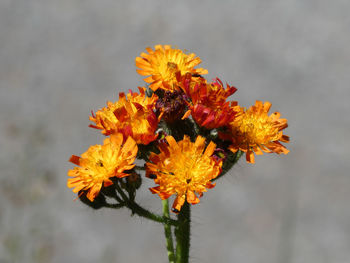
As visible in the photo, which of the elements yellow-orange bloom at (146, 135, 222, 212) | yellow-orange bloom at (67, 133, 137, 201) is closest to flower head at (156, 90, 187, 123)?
yellow-orange bloom at (146, 135, 222, 212)

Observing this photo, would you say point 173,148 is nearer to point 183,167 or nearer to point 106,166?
point 183,167

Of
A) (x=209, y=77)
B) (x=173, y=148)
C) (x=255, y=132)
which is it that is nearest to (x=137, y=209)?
(x=173, y=148)

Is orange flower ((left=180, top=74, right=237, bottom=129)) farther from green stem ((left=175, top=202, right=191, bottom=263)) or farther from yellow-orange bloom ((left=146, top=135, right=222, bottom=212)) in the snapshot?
green stem ((left=175, top=202, right=191, bottom=263))

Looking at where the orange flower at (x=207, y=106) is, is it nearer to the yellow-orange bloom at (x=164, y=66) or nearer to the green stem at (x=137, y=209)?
the yellow-orange bloom at (x=164, y=66)

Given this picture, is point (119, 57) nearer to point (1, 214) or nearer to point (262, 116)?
point (1, 214)

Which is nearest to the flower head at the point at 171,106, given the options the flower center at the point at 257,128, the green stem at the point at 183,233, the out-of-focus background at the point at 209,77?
the flower center at the point at 257,128

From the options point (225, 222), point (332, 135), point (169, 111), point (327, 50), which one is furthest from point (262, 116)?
point (327, 50)
